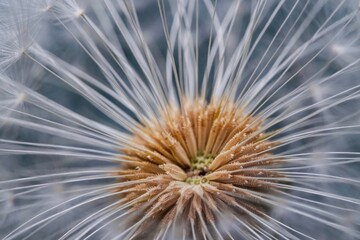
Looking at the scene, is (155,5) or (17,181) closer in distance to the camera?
(17,181)

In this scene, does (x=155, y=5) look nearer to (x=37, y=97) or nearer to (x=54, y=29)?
(x=54, y=29)

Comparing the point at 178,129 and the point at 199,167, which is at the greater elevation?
the point at 178,129

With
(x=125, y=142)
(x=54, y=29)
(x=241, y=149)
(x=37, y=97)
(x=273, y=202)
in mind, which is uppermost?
(x=54, y=29)

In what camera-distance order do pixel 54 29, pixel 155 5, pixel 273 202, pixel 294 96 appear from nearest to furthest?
pixel 273 202 < pixel 294 96 < pixel 54 29 < pixel 155 5

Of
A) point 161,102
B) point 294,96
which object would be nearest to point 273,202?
point 294,96

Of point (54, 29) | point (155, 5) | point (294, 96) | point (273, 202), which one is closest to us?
point (273, 202)

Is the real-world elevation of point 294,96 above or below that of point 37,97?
below
